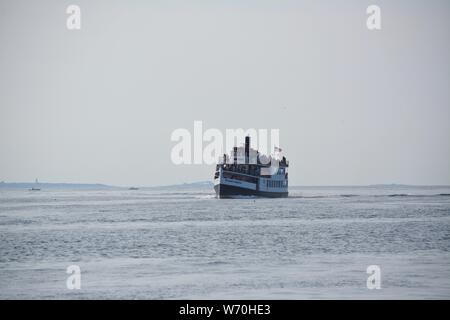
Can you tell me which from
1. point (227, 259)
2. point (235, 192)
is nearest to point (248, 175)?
point (235, 192)

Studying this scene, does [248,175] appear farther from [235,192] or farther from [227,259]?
[227,259]

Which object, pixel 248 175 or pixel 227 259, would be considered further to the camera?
pixel 248 175

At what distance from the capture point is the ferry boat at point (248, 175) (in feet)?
405

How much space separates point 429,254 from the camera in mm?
41406

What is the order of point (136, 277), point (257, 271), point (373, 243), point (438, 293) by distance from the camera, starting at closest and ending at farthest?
point (438, 293) < point (136, 277) < point (257, 271) < point (373, 243)

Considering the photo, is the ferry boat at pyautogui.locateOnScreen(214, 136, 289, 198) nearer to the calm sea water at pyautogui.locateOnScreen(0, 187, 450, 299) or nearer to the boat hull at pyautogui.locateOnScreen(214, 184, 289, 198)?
the boat hull at pyautogui.locateOnScreen(214, 184, 289, 198)


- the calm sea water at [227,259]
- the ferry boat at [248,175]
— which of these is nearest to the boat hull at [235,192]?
the ferry boat at [248,175]

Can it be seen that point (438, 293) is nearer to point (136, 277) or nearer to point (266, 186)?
point (136, 277)

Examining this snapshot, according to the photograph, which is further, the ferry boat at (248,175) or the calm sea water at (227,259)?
the ferry boat at (248,175)

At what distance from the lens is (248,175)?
414ft

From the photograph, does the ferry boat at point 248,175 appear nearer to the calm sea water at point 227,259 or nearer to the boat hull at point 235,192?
the boat hull at point 235,192
